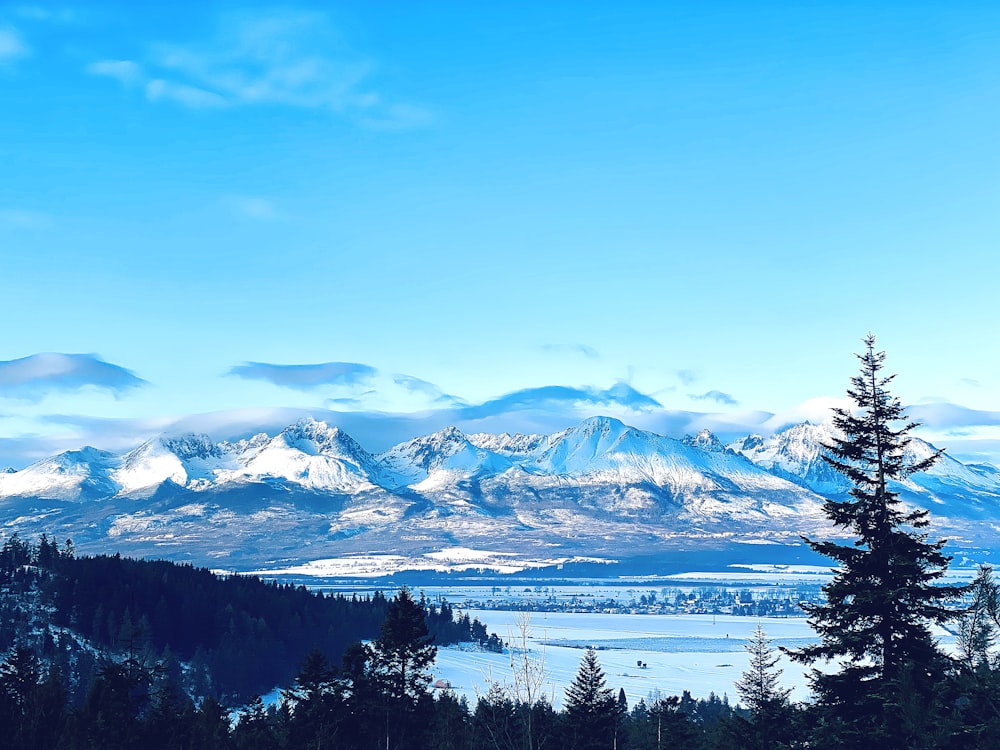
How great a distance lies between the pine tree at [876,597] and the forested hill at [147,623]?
425 feet

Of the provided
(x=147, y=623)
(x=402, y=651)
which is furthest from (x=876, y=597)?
(x=147, y=623)

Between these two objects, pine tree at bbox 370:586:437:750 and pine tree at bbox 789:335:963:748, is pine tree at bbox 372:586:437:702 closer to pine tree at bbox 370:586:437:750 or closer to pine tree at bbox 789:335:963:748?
pine tree at bbox 370:586:437:750

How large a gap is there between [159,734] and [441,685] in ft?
311

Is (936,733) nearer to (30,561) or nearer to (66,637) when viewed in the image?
(66,637)

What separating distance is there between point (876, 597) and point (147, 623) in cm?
15760

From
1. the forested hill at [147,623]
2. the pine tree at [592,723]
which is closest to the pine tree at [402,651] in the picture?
the pine tree at [592,723]

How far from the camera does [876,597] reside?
3198cm

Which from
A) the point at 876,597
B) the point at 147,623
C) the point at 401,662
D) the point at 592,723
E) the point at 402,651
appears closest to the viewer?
the point at 876,597

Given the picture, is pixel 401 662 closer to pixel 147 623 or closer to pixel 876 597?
pixel 876 597

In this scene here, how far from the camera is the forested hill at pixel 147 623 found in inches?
6220

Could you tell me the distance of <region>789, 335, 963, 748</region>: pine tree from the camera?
31.8 meters

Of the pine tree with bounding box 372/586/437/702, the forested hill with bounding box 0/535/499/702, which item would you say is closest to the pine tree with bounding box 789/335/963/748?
the pine tree with bounding box 372/586/437/702

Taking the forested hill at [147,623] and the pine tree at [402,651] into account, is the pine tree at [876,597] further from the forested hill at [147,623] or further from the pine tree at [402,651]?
the forested hill at [147,623]

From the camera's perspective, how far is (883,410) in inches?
1344
